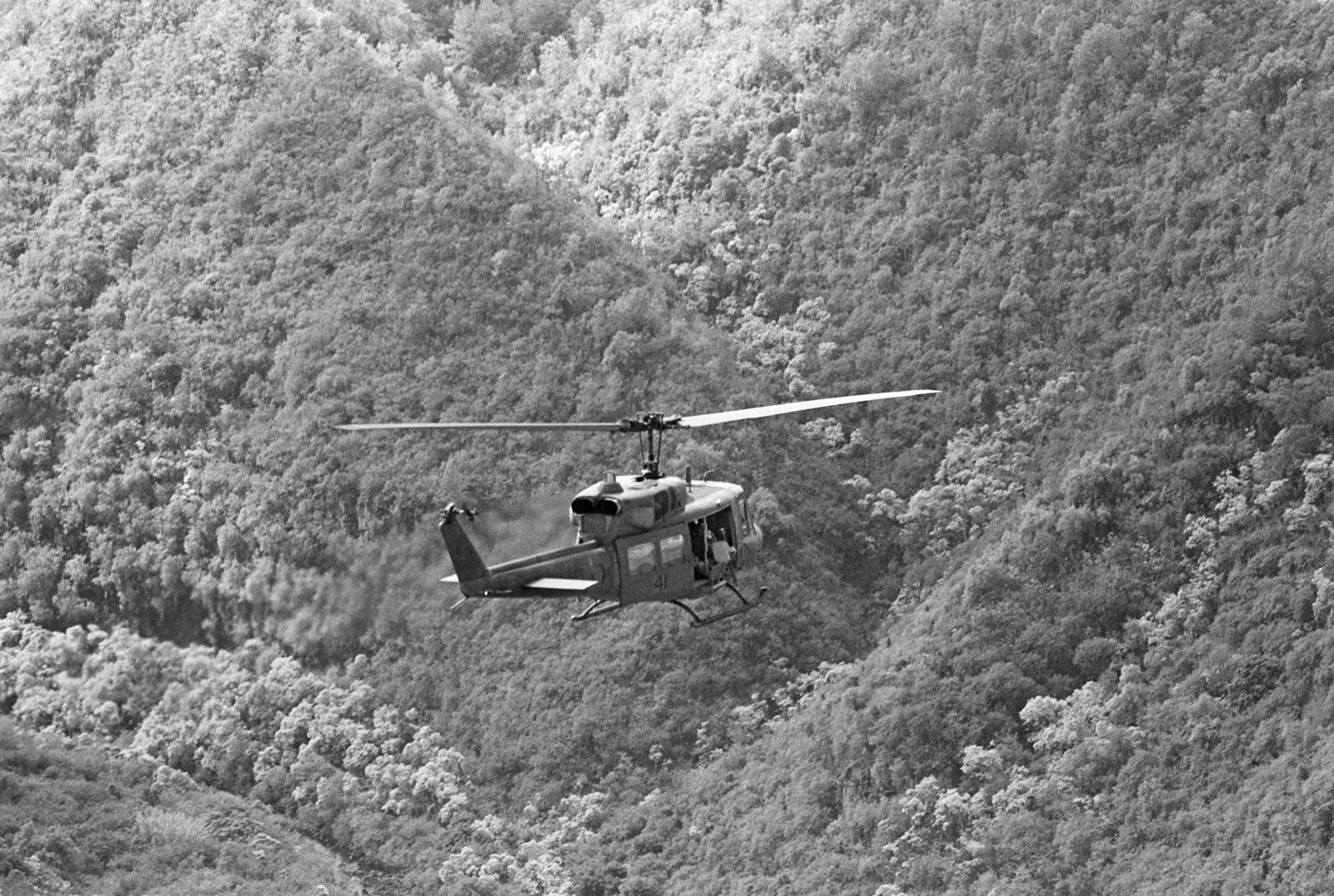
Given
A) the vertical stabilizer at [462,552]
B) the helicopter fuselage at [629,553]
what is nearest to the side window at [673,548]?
the helicopter fuselage at [629,553]

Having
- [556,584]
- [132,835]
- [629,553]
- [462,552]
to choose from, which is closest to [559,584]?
[556,584]

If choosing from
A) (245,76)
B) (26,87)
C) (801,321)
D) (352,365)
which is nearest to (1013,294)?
(801,321)

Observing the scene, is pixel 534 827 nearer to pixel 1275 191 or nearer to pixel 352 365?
pixel 352 365

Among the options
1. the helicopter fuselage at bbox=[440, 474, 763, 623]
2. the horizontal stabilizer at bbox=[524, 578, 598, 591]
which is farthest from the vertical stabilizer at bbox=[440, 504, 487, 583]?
the horizontal stabilizer at bbox=[524, 578, 598, 591]

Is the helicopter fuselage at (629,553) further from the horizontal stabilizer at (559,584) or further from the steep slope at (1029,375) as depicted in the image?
the steep slope at (1029,375)

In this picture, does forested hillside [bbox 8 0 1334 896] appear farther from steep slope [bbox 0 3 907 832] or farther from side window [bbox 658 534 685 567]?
side window [bbox 658 534 685 567]

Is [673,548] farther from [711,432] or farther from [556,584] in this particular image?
[711,432]
